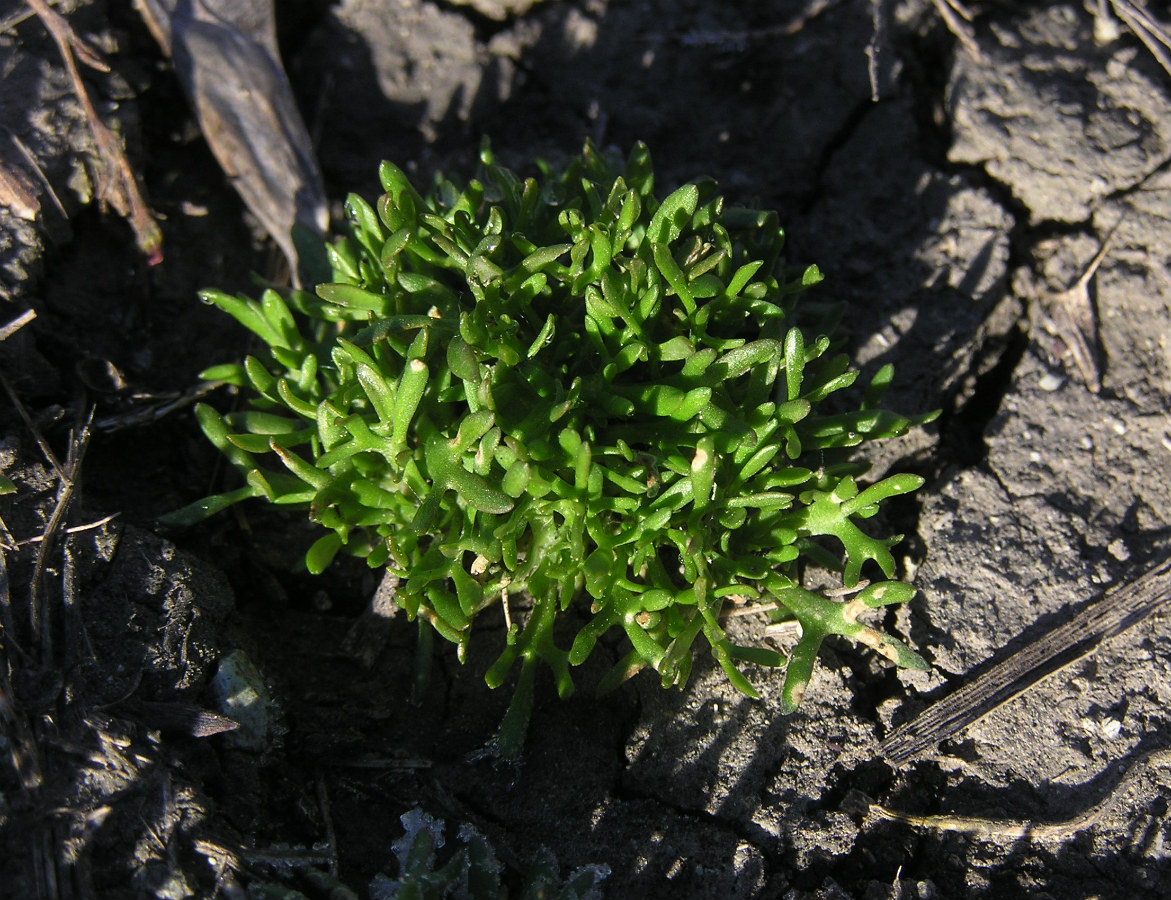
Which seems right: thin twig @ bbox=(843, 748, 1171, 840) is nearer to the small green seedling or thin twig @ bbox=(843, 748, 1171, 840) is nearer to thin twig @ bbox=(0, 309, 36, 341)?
the small green seedling

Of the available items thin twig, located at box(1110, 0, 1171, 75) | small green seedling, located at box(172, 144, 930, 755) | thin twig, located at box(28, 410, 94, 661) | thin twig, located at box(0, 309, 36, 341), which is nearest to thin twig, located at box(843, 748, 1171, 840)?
small green seedling, located at box(172, 144, 930, 755)

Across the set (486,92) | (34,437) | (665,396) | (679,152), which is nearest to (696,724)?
(665,396)

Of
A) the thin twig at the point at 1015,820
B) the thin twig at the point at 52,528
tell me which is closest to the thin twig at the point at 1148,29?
the thin twig at the point at 1015,820

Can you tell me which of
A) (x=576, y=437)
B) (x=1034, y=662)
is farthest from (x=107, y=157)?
(x=1034, y=662)

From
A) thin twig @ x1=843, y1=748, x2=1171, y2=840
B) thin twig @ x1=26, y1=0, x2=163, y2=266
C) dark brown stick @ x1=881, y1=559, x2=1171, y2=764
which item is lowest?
thin twig @ x1=843, y1=748, x2=1171, y2=840

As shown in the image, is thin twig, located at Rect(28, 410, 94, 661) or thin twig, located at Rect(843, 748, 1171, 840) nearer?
thin twig, located at Rect(28, 410, 94, 661)

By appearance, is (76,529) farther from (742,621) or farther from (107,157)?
(742,621)

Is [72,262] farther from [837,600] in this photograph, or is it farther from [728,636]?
[837,600]

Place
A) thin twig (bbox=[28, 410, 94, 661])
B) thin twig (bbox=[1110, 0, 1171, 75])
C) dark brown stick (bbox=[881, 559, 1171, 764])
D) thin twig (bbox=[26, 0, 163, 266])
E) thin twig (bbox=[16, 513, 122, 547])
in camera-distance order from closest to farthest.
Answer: thin twig (bbox=[28, 410, 94, 661])
thin twig (bbox=[16, 513, 122, 547])
dark brown stick (bbox=[881, 559, 1171, 764])
thin twig (bbox=[26, 0, 163, 266])
thin twig (bbox=[1110, 0, 1171, 75])
